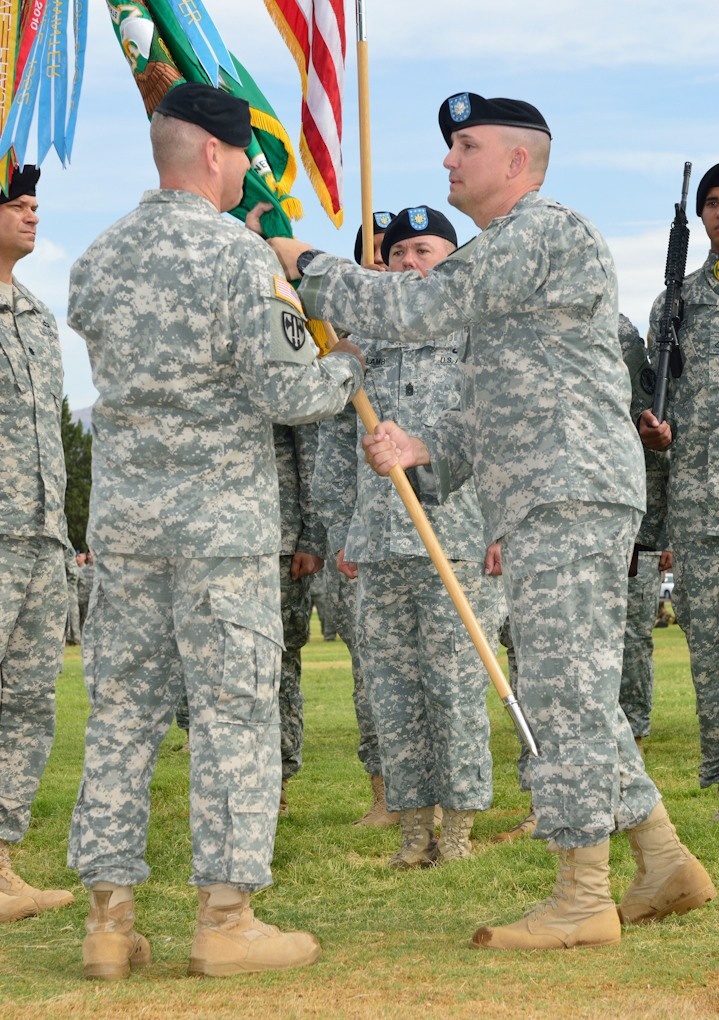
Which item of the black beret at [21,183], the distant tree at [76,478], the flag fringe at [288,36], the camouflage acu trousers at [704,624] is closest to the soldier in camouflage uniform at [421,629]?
the camouflage acu trousers at [704,624]

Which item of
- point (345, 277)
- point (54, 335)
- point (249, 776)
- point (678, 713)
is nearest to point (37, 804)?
point (54, 335)

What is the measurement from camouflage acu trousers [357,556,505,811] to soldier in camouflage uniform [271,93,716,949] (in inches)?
50.1

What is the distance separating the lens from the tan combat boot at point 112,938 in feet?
13.1

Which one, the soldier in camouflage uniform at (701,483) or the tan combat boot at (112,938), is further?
the soldier in camouflage uniform at (701,483)

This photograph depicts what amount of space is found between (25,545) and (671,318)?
10.5ft

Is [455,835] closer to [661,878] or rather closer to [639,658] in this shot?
[661,878]

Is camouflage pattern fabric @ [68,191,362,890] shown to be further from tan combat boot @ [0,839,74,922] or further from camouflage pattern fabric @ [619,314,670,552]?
camouflage pattern fabric @ [619,314,670,552]

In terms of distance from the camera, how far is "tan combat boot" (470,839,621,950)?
163 inches

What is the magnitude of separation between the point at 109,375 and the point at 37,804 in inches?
156

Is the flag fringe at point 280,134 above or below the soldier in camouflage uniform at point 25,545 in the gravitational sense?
above

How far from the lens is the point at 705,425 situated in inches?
246

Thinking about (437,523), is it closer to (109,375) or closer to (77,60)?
(109,375)

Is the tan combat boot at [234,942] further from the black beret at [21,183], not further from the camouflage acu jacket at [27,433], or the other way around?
the black beret at [21,183]

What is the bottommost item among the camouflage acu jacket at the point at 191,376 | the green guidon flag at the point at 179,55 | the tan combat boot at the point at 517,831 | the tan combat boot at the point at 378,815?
the tan combat boot at the point at 378,815
